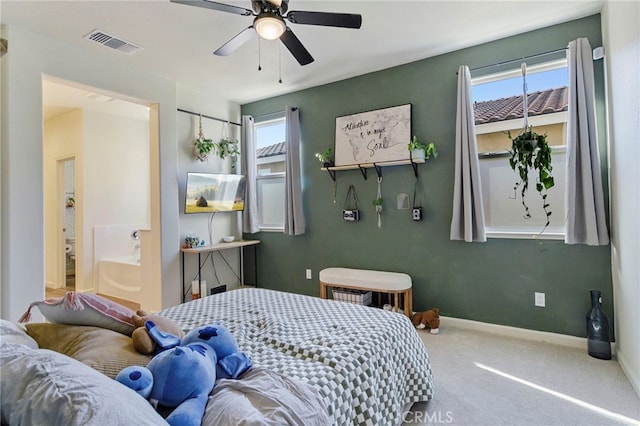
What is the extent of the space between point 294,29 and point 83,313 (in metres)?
2.70

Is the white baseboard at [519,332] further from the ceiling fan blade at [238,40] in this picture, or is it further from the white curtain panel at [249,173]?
the ceiling fan blade at [238,40]

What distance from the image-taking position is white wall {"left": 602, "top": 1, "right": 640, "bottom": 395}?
2084 mm

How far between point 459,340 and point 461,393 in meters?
0.95

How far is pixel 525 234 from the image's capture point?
10.1 feet

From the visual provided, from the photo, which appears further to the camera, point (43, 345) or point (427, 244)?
point (427, 244)

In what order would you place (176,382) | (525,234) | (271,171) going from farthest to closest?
(271,171) → (525,234) → (176,382)

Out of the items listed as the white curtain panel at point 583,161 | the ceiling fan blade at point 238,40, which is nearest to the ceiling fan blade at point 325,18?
the ceiling fan blade at point 238,40

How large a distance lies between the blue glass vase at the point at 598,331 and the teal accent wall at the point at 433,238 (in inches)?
7.6

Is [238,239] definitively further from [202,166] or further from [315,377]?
[315,377]

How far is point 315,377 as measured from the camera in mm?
1312

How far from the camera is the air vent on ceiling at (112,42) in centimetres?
295

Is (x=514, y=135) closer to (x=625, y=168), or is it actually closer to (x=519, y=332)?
(x=625, y=168)

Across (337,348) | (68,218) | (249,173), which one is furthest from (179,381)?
(68,218)

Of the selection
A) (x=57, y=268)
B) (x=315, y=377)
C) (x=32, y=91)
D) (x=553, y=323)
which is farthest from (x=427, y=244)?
(x=57, y=268)
